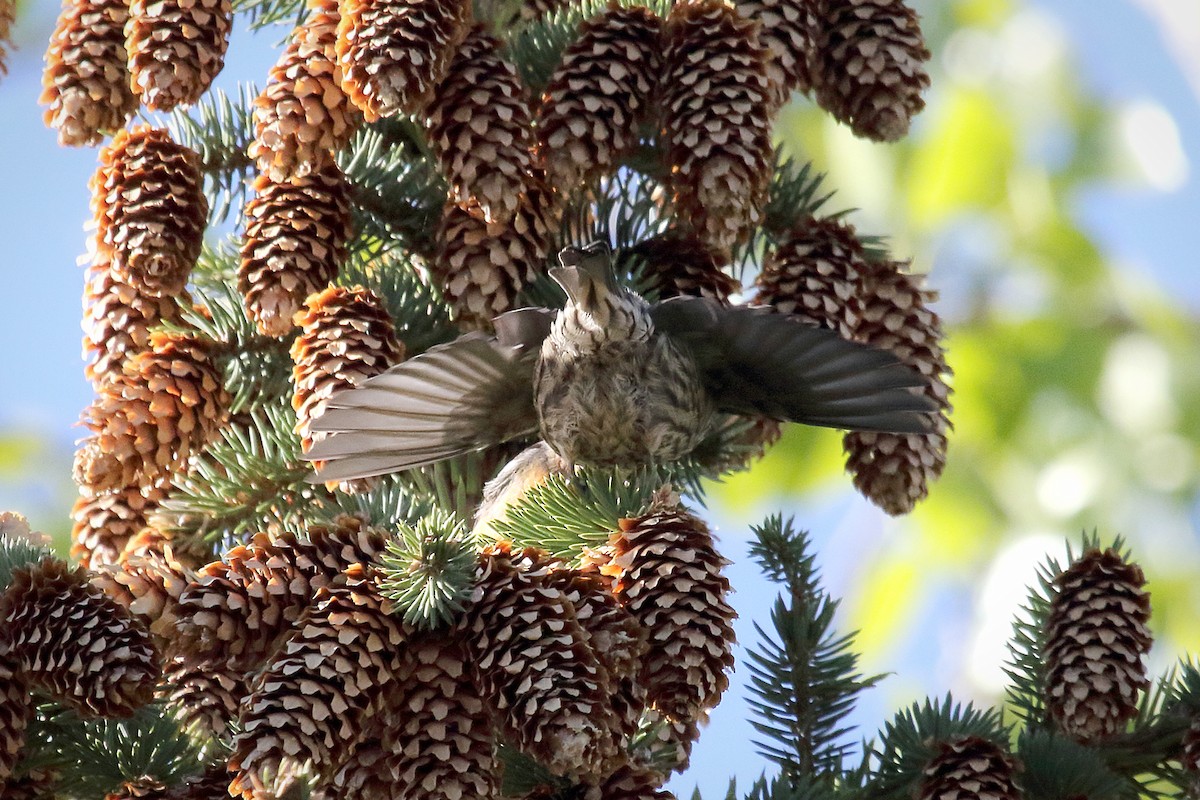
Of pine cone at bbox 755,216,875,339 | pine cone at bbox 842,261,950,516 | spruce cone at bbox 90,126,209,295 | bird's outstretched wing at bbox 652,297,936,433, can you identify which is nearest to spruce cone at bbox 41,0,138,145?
spruce cone at bbox 90,126,209,295

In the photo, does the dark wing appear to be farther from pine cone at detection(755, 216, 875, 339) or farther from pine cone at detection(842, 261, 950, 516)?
pine cone at detection(842, 261, 950, 516)

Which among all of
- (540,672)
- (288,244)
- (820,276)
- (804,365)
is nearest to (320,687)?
(540,672)

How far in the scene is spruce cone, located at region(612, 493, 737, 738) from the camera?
1.39 meters

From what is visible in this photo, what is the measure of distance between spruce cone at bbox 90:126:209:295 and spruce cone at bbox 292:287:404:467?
0.19m

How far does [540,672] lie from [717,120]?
814 mm

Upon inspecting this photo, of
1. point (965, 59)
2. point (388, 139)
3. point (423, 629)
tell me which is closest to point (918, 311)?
point (388, 139)

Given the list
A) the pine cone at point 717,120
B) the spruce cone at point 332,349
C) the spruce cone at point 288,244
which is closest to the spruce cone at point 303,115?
the spruce cone at point 288,244

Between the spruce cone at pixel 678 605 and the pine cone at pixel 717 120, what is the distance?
1.56ft

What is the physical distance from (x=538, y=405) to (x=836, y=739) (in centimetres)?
61

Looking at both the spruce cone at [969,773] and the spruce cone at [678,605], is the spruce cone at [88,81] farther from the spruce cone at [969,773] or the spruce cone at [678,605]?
the spruce cone at [969,773]

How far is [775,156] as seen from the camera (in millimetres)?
2018

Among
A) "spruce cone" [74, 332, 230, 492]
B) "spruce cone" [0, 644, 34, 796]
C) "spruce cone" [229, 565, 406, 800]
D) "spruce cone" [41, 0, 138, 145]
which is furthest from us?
"spruce cone" [41, 0, 138, 145]

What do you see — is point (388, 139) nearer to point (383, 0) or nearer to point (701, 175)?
point (383, 0)

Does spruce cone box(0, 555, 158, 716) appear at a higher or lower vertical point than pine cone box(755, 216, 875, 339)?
lower
